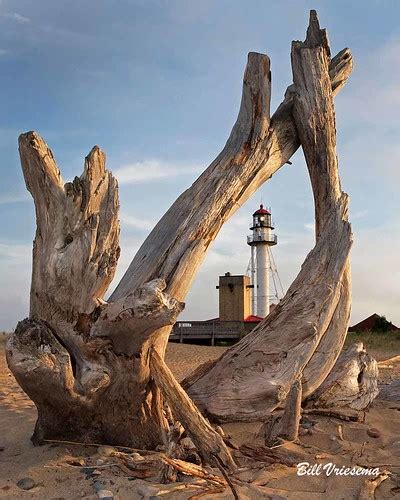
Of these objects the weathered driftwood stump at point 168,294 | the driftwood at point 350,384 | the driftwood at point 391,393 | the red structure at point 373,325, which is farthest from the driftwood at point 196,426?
the red structure at point 373,325

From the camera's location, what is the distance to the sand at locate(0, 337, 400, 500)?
350cm

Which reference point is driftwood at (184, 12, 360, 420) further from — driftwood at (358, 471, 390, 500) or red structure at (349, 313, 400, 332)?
red structure at (349, 313, 400, 332)

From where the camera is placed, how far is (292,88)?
5.84 meters

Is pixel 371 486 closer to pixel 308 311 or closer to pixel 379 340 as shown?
pixel 308 311

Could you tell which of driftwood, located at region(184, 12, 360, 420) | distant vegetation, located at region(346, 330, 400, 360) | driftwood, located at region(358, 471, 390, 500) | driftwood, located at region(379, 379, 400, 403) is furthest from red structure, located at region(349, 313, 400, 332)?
driftwood, located at region(358, 471, 390, 500)

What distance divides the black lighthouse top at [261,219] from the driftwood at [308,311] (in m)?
29.0

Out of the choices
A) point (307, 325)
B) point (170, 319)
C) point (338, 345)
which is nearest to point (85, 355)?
point (170, 319)

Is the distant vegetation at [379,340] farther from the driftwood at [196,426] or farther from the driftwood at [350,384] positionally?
the driftwood at [196,426]

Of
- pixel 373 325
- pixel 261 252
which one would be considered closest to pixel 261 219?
pixel 261 252

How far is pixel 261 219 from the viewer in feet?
115

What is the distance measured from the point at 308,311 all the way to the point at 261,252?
2960cm

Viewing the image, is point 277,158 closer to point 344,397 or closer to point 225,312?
point 344,397

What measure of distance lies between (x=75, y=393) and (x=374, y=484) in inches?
83.0

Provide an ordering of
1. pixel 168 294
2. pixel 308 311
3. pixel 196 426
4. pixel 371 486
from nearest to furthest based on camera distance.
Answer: pixel 371 486 < pixel 196 426 < pixel 168 294 < pixel 308 311
